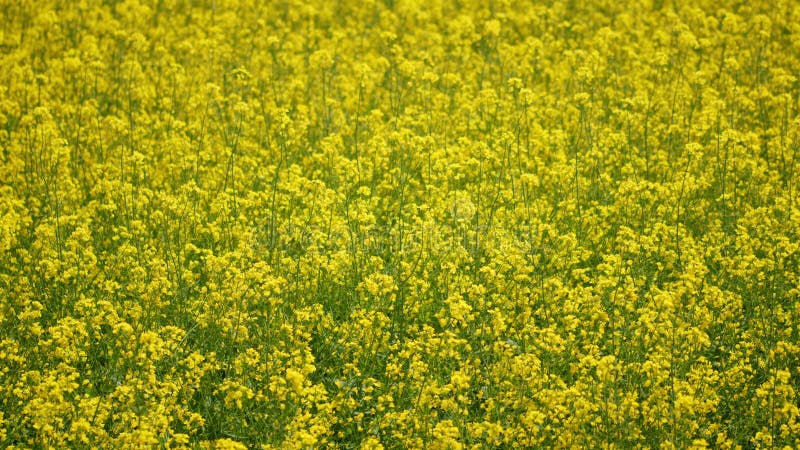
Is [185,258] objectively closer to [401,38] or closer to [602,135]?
[602,135]

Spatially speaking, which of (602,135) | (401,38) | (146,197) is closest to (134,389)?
(146,197)

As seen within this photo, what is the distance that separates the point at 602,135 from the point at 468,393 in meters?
3.98

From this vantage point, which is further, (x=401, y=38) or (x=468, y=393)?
(x=401, y=38)

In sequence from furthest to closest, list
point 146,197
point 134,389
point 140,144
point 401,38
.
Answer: point 401,38 → point 140,144 → point 146,197 → point 134,389

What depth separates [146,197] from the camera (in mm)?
7820

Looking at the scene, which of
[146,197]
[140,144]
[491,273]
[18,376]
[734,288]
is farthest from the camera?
[140,144]

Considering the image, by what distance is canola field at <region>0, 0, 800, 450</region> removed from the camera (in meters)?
5.63

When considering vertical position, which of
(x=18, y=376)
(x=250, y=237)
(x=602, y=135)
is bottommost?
(x=18, y=376)

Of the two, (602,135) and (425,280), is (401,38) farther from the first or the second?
(425,280)

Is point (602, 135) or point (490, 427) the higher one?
point (602, 135)

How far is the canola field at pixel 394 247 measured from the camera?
5633 millimetres

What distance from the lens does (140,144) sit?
9125 millimetres

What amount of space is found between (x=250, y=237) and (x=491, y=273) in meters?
2.02

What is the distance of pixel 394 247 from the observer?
24.4 feet
